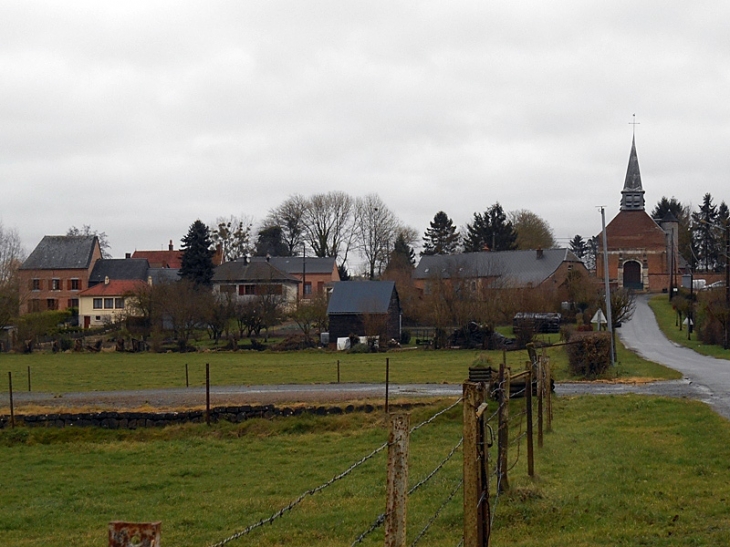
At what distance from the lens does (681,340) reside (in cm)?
5541

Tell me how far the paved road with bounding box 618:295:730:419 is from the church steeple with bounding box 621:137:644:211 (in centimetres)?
3401

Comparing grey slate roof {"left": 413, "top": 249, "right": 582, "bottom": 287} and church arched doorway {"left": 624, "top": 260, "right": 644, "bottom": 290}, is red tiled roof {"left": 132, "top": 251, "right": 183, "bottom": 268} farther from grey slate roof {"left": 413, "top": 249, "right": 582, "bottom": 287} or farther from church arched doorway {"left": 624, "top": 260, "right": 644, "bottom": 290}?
church arched doorway {"left": 624, "top": 260, "right": 644, "bottom": 290}

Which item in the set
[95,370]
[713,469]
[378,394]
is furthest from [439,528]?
[95,370]

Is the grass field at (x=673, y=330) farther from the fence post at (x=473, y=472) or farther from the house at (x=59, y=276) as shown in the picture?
the house at (x=59, y=276)

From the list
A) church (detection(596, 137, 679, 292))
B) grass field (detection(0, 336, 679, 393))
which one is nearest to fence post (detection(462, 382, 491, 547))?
grass field (detection(0, 336, 679, 393))

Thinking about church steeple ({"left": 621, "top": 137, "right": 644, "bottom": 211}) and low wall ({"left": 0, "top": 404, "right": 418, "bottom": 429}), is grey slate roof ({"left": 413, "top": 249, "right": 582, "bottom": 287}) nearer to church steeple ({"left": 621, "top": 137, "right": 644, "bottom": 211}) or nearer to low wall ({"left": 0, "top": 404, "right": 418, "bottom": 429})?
church steeple ({"left": 621, "top": 137, "right": 644, "bottom": 211})

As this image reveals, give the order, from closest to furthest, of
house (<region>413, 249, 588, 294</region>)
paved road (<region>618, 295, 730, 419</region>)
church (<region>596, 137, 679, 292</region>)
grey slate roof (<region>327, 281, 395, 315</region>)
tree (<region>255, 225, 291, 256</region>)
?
1. paved road (<region>618, 295, 730, 419</region>)
2. grey slate roof (<region>327, 281, 395, 315</region>)
3. house (<region>413, 249, 588, 294</region>)
4. church (<region>596, 137, 679, 292</region>)
5. tree (<region>255, 225, 291, 256</region>)

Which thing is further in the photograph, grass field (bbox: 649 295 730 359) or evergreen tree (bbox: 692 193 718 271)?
evergreen tree (bbox: 692 193 718 271)

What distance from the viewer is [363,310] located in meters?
63.6

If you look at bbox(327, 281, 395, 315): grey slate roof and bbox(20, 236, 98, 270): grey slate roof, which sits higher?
bbox(20, 236, 98, 270): grey slate roof

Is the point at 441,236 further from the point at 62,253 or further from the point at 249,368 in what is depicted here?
the point at 249,368

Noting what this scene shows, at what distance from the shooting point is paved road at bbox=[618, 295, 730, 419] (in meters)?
22.5

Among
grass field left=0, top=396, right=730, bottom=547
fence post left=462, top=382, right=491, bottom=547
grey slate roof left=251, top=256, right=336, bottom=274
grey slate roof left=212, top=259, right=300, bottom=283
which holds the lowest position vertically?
grass field left=0, top=396, right=730, bottom=547

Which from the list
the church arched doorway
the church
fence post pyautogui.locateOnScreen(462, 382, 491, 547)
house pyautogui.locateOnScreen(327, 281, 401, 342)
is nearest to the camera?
fence post pyautogui.locateOnScreen(462, 382, 491, 547)
